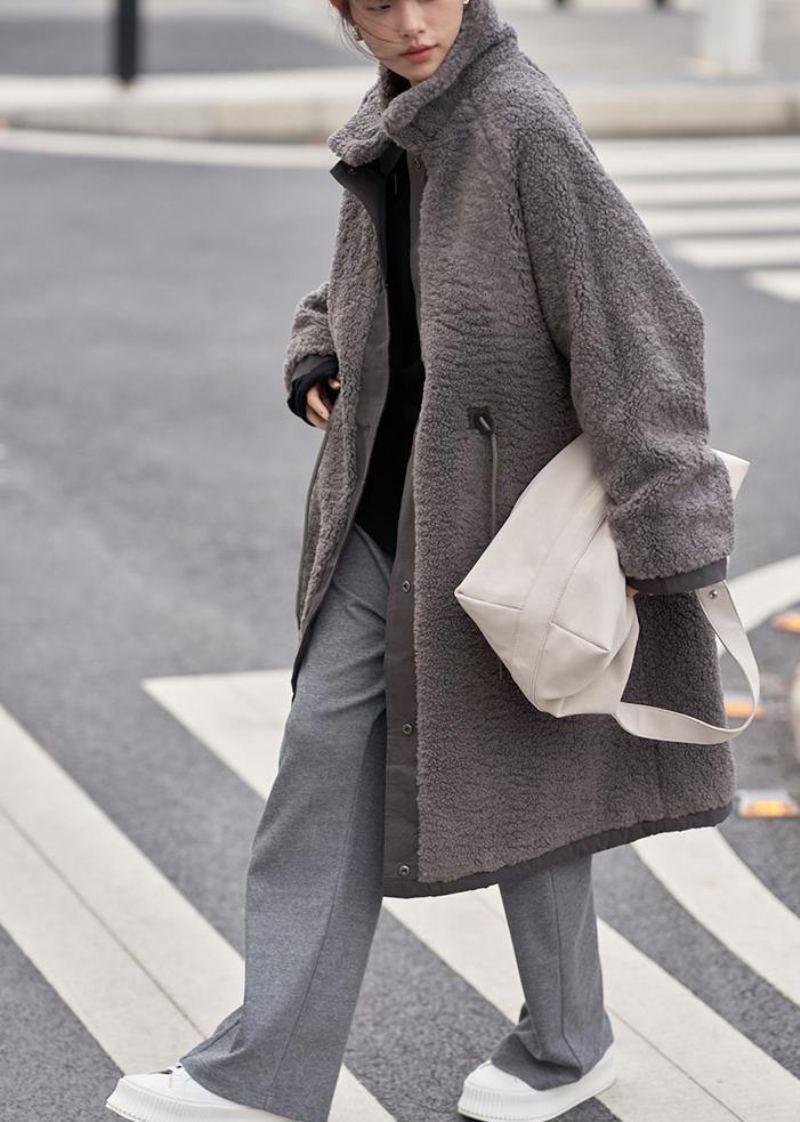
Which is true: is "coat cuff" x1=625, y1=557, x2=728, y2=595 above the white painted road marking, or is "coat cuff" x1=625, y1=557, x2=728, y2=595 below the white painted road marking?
above

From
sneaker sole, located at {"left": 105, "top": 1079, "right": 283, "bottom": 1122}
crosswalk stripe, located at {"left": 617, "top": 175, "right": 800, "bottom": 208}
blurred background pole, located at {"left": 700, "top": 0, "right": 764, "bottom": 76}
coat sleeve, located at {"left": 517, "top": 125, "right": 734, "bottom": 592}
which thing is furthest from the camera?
blurred background pole, located at {"left": 700, "top": 0, "right": 764, "bottom": 76}

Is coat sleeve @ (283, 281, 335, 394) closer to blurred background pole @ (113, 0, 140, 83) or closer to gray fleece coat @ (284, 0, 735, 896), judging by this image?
gray fleece coat @ (284, 0, 735, 896)

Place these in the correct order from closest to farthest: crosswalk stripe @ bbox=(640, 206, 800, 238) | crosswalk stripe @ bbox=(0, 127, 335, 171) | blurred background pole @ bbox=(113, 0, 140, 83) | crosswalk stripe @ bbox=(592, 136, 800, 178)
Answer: crosswalk stripe @ bbox=(640, 206, 800, 238) < crosswalk stripe @ bbox=(0, 127, 335, 171) < crosswalk stripe @ bbox=(592, 136, 800, 178) < blurred background pole @ bbox=(113, 0, 140, 83)

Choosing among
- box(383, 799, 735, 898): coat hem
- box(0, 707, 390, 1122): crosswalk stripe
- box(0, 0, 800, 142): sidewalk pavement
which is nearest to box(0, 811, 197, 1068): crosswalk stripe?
box(0, 707, 390, 1122): crosswalk stripe

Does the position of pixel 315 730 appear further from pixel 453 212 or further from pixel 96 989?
pixel 96 989

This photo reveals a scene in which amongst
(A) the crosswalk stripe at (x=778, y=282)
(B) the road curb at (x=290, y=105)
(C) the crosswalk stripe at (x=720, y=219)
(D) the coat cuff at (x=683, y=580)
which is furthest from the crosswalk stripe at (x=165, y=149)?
(D) the coat cuff at (x=683, y=580)

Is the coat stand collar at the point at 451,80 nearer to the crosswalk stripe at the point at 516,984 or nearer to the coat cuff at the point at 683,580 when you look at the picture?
the coat cuff at the point at 683,580

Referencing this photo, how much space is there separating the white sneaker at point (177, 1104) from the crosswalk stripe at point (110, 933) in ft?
1.10

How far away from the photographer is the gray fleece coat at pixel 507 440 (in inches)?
119

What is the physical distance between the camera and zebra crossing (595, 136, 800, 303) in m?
11.0

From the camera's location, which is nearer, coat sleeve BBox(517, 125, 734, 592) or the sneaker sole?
coat sleeve BBox(517, 125, 734, 592)

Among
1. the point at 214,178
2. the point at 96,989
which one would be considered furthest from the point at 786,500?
the point at 214,178

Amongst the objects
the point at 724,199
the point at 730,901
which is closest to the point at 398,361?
the point at 730,901

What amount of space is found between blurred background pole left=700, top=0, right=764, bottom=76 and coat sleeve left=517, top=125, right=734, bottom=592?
13.7m
